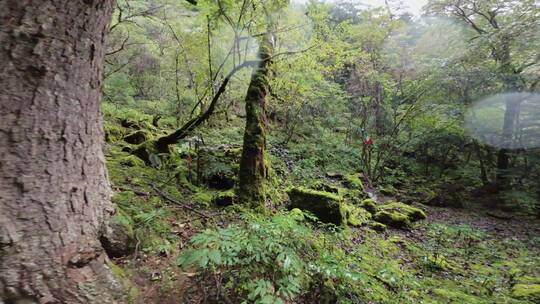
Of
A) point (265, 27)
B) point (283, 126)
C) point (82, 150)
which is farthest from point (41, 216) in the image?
point (283, 126)

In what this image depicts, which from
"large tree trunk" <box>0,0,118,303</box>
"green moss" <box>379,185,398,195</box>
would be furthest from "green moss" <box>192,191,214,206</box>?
"green moss" <box>379,185,398,195</box>

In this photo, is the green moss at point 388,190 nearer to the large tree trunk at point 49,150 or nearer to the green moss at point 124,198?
the green moss at point 124,198

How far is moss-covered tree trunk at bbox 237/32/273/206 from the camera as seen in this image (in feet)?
14.3

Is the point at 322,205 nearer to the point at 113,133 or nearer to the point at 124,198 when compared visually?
the point at 124,198

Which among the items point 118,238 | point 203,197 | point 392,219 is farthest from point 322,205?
point 118,238

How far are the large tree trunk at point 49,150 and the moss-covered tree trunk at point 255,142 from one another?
8.46ft

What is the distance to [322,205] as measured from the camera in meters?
5.38

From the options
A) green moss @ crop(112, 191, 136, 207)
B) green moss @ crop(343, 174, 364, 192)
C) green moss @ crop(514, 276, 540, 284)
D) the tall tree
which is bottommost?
green moss @ crop(514, 276, 540, 284)

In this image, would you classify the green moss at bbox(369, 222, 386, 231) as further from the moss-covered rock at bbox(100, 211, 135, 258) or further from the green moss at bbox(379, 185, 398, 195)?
the moss-covered rock at bbox(100, 211, 135, 258)

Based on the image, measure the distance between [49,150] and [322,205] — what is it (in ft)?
14.7

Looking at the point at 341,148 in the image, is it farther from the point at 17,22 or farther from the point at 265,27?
the point at 17,22

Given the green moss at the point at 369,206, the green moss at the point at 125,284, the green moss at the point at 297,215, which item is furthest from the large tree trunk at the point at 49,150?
the green moss at the point at 369,206

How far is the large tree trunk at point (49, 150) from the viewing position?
1478 mm

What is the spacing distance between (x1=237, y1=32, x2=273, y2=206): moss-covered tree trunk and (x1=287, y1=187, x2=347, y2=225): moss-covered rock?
1.20m
